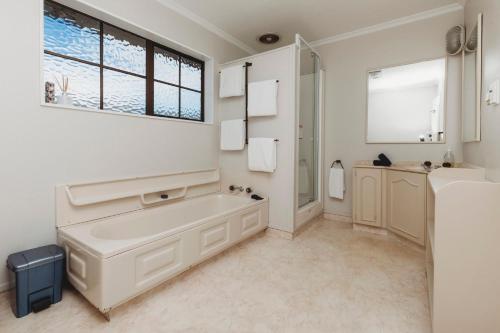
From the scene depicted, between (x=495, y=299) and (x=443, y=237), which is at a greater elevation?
(x=443, y=237)

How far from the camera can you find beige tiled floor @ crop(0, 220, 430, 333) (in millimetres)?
1343

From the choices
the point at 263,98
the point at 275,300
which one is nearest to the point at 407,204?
the point at 275,300

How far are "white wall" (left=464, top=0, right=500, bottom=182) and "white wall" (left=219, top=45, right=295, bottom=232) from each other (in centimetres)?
146

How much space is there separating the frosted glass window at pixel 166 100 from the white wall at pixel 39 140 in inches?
11.9

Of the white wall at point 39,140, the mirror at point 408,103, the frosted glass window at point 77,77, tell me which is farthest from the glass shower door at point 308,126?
the frosted glass window at point 77,77

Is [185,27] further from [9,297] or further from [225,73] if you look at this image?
[9,297]

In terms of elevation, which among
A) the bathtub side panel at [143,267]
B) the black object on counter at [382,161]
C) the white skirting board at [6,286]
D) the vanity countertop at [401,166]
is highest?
the black object on counter at [382,161]

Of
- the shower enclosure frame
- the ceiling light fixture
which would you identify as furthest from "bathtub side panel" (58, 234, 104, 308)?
the ceiling light fixture

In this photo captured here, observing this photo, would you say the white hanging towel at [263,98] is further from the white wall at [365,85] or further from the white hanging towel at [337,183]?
the white hanging towel at [337,183]

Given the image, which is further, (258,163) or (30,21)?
(258,163)

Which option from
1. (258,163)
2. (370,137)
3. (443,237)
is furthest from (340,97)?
(443,237)

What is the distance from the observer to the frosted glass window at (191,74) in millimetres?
2854

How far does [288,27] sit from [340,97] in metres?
1.12

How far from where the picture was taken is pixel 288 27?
9.59ft
